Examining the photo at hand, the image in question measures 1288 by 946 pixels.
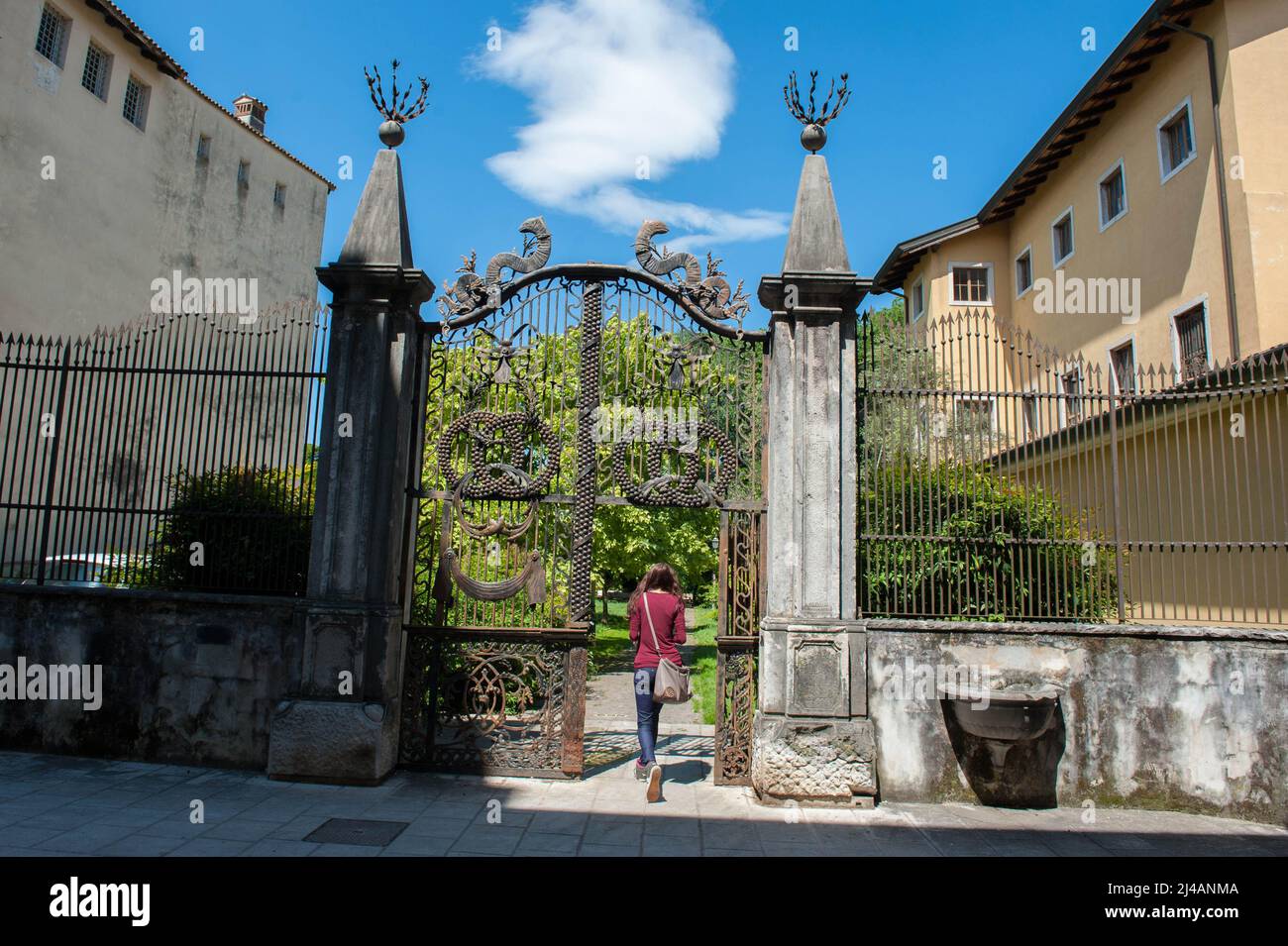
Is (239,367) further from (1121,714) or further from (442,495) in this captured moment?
(1121,714)

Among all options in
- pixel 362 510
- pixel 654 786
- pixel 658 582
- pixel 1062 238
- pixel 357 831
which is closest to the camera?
pixel 357 831

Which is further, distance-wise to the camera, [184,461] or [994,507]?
[184,461]

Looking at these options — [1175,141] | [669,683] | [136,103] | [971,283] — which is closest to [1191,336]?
[1175,141]

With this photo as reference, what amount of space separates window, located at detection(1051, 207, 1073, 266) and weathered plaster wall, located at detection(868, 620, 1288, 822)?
14.4 metres

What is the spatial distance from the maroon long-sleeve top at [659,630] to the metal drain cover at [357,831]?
2207 mm

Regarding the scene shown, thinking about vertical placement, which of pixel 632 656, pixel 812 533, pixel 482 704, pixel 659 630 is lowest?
pixel 632 656

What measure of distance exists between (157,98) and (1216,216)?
24008 millimetres

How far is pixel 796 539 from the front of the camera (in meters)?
6.80

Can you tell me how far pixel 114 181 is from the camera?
1998 centimetres

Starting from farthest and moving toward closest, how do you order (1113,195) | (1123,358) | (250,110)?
(250,110) < (1113,195) < (1123,358)

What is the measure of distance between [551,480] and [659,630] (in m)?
1.61

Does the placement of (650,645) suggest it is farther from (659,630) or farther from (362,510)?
(362,510)

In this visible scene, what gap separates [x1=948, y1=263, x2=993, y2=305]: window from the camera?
72.2ft

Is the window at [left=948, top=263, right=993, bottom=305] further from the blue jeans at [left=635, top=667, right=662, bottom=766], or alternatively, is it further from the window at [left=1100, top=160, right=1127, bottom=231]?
the blue jeans at [left=635, top=667, right=662, bottom=766]
